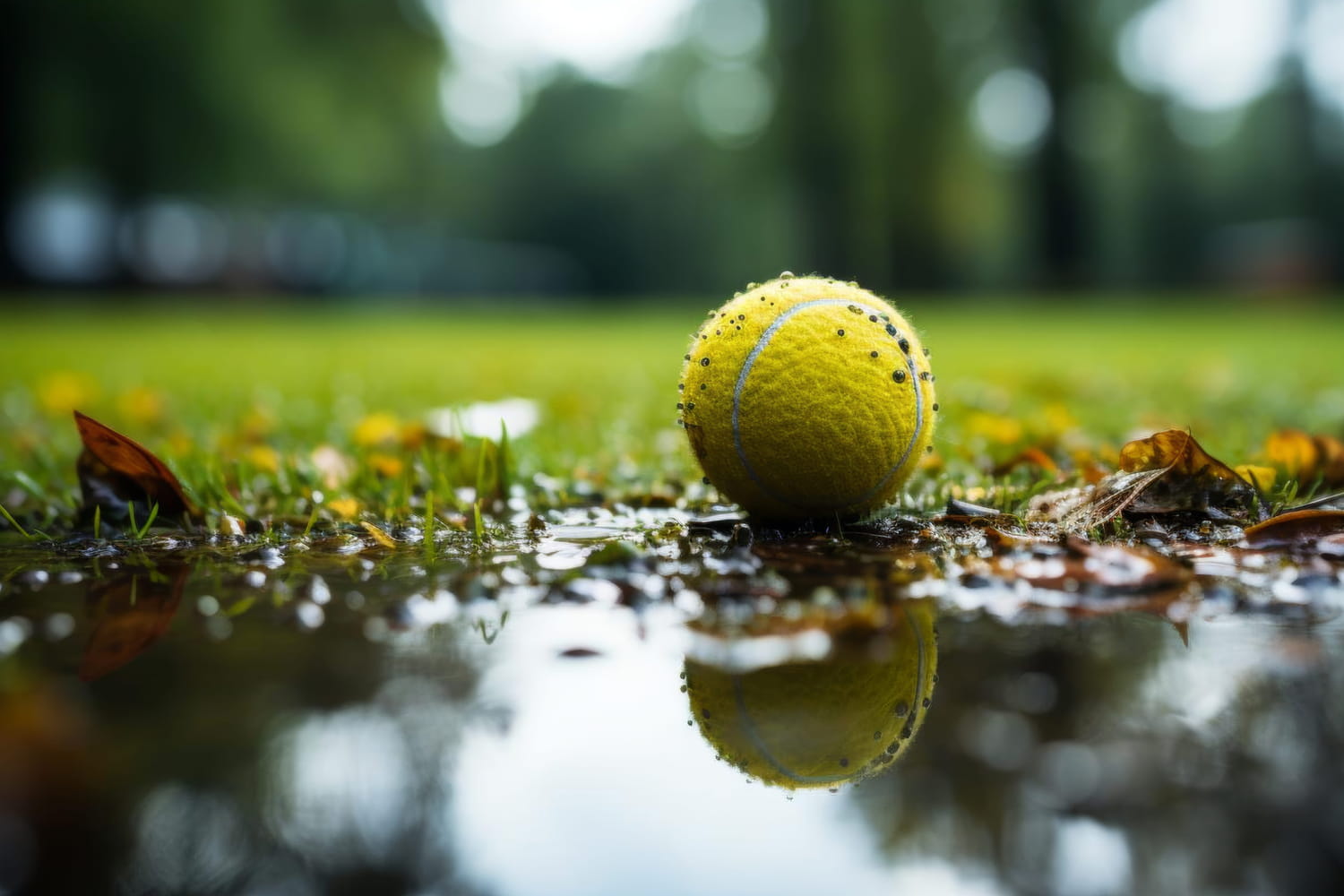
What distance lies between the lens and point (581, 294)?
160 ft

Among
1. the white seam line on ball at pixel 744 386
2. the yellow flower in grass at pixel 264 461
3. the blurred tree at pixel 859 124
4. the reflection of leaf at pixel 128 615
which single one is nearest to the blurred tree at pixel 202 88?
the blurred tree at pixel 859 124

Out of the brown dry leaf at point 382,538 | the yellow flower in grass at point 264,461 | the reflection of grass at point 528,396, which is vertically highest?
the yellow flower in grass at point 264,461

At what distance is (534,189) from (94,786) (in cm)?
5161

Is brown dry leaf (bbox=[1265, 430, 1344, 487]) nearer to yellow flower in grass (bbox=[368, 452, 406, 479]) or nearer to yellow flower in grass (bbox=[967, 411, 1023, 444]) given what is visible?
yellow flower in grass (bbox=[967, 411, 1023, 444])

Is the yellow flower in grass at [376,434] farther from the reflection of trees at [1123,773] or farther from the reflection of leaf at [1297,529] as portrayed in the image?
the reflection of leaf at [1297,529]

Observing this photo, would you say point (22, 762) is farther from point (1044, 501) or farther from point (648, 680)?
point (1044, 501)

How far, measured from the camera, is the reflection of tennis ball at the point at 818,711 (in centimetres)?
135

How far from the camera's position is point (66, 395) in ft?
16.4

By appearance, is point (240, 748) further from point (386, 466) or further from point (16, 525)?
point (386, 466)

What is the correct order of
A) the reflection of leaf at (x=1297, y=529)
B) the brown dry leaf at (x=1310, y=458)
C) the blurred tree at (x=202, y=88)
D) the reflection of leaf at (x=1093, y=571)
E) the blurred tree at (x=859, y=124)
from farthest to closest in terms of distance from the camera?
1. the blurred tree at (x=859, y=124)
2. the blurred tree at (x=202, y=88)
3. the brown dry leaf at (x=1310, y=458)
4. the reflection of leaf at (x=1297, y=529)
5. the reflection of leaf at (x=1093, y=571)

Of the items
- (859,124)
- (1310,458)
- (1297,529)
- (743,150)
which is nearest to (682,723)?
(1297,529)

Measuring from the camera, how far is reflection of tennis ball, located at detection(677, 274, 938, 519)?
2256 mm

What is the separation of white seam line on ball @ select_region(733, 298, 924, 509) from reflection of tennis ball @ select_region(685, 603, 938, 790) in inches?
29.0

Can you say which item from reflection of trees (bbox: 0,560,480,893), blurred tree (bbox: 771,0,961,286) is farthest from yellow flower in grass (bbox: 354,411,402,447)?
blurred tree (bbox: 771,0,961,286)
